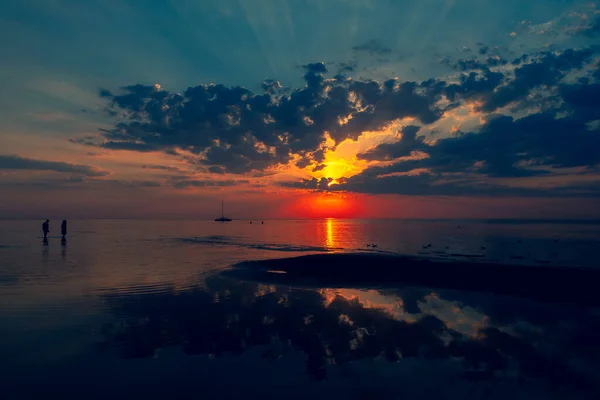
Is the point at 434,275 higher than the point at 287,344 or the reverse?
the reverse

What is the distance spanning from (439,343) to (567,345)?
4.08m

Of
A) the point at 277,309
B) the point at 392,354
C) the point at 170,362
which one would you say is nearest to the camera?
the point at 170,362

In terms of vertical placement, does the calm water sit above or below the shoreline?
above

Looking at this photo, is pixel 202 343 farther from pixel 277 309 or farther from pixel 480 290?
pixel 480 290

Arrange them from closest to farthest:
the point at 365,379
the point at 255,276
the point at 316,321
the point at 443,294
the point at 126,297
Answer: the point at 365,379
the point at 316,321
the point at 126,297
the point at 443,294
the point at 255,276

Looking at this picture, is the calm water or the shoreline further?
the shoreline

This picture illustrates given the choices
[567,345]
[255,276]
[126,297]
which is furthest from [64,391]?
[255,276]

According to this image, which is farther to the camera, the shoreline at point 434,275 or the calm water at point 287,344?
the shoreline at point 434,275

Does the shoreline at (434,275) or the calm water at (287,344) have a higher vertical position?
the calm water at (287,344)

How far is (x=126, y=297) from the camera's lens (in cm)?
1847

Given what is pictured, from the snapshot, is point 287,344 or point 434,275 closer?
point 287,344

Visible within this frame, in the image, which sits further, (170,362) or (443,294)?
(443,294)

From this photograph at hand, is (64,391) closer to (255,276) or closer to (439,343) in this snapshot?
(439,343)

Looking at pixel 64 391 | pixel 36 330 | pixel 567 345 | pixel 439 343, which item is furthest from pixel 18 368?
pixel 567 345
